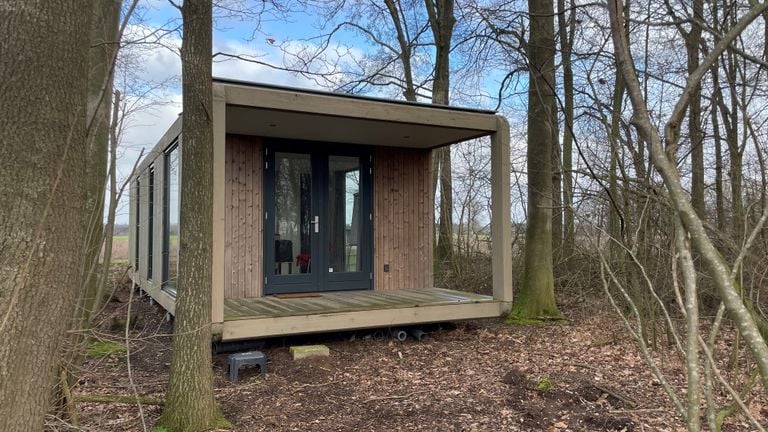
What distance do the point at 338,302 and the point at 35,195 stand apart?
4865mm

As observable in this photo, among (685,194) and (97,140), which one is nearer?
(685,194)

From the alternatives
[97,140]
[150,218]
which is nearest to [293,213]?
[150,218]

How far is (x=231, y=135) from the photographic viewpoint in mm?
7062

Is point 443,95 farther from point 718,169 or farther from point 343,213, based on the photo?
point 718,169

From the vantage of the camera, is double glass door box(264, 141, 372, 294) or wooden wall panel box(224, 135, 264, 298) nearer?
wooden wall panel box(224, 135, 264, 298)

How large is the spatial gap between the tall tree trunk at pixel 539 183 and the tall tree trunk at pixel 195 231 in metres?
4.60

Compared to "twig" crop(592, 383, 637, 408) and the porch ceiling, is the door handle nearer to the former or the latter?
the porch ceiling

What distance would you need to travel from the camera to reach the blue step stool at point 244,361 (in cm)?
496

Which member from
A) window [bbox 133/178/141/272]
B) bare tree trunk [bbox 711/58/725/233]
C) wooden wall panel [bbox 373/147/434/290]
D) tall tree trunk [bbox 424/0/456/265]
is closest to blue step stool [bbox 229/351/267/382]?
wooden wall panel [bbox 373/147/434/290]

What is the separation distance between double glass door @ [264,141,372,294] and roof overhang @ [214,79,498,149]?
313 millimetres

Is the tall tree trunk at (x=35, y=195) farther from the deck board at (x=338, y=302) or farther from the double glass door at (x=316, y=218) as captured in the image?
the double glass door at (x=316, y=218)

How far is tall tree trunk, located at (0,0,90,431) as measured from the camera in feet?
5.62

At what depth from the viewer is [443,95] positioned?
11.6m

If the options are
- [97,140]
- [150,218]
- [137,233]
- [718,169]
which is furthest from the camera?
[137,233]
